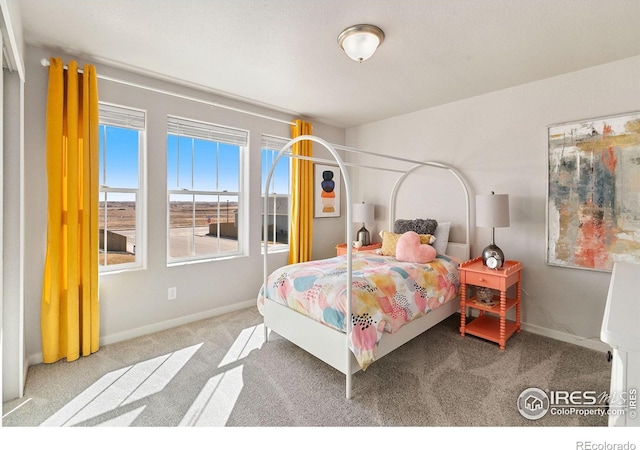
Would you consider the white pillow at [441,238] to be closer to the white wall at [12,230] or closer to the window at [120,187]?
the window at [120,187]

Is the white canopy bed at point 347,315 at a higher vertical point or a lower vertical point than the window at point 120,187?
lower

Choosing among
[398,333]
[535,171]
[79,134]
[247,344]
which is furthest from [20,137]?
[535,171]

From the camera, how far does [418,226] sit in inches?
135

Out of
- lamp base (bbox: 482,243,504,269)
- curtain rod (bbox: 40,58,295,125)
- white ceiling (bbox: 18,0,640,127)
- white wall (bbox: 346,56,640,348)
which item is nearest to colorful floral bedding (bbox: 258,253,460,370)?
lamp base (bbox: 482,243,504,269)

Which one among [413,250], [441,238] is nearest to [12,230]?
[413,250]

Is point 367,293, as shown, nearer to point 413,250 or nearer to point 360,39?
point 413,250

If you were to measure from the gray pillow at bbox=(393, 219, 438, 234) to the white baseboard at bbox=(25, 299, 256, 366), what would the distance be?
1.94 meters

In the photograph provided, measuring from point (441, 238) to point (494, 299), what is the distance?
2.56 ft

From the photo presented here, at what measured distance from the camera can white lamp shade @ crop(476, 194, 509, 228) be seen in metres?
2.74

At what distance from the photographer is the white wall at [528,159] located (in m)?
2.61

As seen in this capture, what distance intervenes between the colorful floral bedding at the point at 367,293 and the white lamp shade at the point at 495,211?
54cm

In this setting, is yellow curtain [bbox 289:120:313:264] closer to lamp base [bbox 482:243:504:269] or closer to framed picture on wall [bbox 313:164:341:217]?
framed picture on wall [bbox 313:164:341:217]

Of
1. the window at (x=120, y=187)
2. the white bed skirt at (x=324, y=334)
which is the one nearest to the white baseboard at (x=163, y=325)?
the window at (x=120, y=187)

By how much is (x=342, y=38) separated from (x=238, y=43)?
2.51 feet
